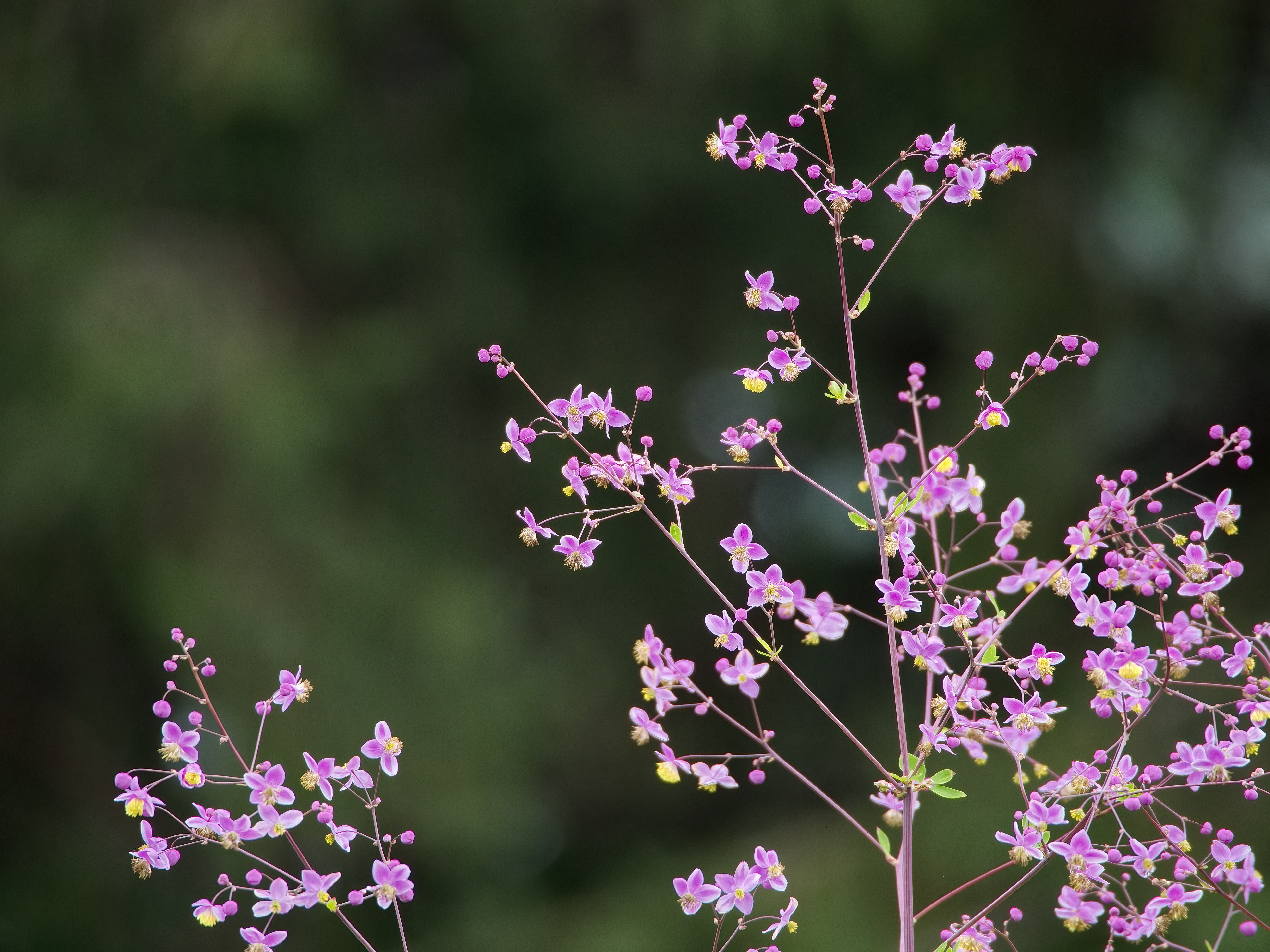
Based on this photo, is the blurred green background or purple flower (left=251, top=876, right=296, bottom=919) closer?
purple flower (left=251, top=876, right=296, bottom=919)

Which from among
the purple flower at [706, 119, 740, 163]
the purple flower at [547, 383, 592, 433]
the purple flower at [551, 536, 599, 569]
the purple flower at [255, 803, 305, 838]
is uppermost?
the purple flower at [706, 119, 740, 163]

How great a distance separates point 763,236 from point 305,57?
1416 millimetres

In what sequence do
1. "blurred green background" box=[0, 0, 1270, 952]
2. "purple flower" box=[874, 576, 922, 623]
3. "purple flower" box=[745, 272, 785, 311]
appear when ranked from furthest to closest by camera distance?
"blurred green background" box=[0, 0, 1270, 952]
"purple flower" box=[745, 272, 785, 311]
"purple flower" box=[874, 576, 922, 623]

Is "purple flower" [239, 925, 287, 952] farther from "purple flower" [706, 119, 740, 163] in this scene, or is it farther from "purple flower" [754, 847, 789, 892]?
"purple flower" [706, 119, 740, 163]

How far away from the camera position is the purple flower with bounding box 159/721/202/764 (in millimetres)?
826

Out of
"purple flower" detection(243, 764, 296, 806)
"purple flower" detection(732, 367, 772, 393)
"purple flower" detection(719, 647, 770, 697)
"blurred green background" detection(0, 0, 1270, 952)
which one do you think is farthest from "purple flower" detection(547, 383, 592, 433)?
"blurred green background" detection(0, 0, 1270, 952)

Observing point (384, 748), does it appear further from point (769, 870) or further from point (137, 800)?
point (769, 870)

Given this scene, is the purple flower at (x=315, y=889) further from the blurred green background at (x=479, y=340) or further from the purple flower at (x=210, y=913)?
the blurred green background at (x=479, y=340)

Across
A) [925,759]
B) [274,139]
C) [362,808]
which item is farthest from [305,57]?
[925,759]

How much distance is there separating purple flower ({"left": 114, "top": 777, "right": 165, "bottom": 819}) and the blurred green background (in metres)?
2.21

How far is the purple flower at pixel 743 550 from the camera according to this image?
0.85 metres

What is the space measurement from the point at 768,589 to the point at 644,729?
0.42 feet

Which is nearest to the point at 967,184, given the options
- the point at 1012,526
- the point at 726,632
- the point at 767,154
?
the point at 767,154

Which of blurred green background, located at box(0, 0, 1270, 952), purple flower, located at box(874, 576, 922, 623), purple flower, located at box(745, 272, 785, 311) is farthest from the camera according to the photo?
blurred green background, located at box(0, 0, 1270, 952)
